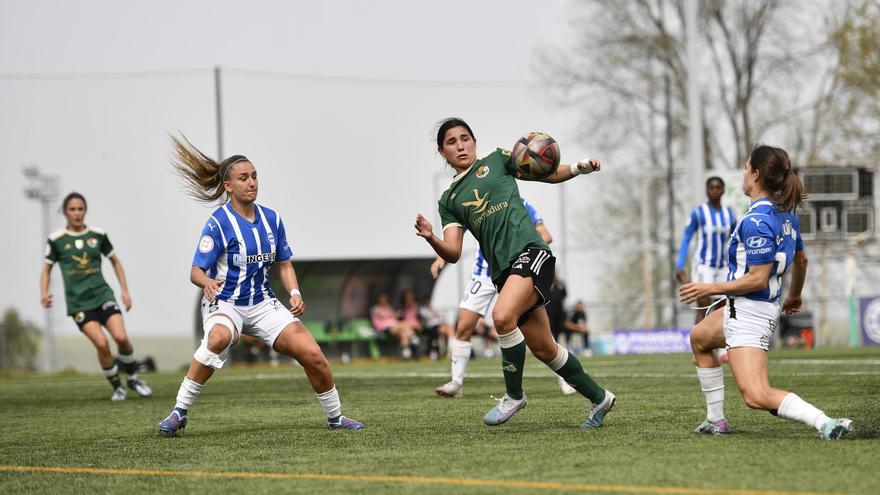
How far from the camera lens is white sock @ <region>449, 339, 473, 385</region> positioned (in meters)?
11.4

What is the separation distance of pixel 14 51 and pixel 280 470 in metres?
29.8

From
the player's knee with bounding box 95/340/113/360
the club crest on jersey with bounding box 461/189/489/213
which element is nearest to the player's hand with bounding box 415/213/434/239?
the club crest on jersey with bounding box 461/189/489/213

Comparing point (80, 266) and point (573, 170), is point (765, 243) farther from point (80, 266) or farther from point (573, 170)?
point (80, 266)

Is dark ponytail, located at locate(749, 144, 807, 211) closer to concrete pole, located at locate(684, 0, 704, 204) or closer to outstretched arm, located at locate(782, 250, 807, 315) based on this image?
outstretched arm, located at locate(782, 250, 807, 315)

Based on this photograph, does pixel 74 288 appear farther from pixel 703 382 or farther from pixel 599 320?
pixel 599 320

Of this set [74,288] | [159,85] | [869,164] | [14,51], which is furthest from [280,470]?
[869,164]

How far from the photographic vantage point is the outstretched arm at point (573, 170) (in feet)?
23.8

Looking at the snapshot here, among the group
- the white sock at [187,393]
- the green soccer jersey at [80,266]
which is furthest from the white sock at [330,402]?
the green soccer jersey at [80,266]

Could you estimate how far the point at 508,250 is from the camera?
299 inches

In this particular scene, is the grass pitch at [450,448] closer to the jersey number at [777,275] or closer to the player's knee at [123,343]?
the jersey number at [777,275]

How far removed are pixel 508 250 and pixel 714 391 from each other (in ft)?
4.88

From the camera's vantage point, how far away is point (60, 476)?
250 inches

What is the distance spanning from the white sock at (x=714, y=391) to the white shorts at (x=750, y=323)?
1.30ft

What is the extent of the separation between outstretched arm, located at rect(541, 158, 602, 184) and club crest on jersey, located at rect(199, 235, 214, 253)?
2.21 meters
